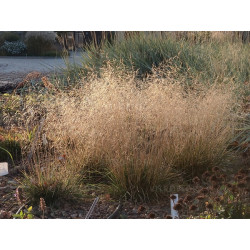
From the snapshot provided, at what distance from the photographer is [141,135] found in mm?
3049

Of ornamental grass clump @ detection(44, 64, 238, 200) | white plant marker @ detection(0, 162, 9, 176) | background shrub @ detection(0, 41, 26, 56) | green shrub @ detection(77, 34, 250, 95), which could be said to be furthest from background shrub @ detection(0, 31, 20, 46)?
green shrub @ detection(77, 34, 250, 95)

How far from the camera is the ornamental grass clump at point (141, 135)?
2906mm

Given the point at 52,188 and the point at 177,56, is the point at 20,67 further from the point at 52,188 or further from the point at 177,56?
the point at 177,56

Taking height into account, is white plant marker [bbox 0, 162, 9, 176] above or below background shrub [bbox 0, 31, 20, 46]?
below

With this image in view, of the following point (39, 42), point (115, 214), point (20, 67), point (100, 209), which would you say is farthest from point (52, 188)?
point (39, 42)

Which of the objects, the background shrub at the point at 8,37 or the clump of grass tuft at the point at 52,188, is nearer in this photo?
the clump of grass tuft at the point at 52,188

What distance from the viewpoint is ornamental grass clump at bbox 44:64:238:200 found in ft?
9.53

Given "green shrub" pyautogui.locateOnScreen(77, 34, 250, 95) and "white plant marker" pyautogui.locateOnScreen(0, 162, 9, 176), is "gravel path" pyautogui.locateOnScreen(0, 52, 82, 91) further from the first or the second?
"white plant marker" pyautogui.locateOnScreen(0, 162, 9, 176)

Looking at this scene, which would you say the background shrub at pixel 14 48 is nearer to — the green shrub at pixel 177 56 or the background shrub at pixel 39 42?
the background shrub at pixel 39 42

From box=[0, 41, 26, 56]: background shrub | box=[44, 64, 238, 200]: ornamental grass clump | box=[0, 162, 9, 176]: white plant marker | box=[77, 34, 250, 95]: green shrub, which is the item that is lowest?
box=[0, 162, 9, 176]: white plant marker

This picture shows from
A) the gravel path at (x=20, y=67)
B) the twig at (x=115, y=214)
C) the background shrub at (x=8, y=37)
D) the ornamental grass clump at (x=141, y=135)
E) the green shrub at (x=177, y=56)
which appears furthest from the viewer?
the green shrub at (x=177, y=56)

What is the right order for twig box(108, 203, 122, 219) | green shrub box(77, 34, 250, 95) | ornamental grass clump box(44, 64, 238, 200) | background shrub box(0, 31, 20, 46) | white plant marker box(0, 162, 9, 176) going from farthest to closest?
1. green shrub box(77, 34, 250, 95)
2. background shrub box(0, 31, 20, 46)
3. white plant marker box(0, 162, 9, 176)
4. ornamental grass clump box(44, 64, 238, 200)
5. twig box(108, 203, 122, 219)

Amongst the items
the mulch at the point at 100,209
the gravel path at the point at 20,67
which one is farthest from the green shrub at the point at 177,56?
the mulch at the point at 100,209

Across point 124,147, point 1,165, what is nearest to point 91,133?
point 124,147
